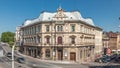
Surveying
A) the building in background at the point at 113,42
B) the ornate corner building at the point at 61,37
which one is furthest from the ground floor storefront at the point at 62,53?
the building in background at the point at 113,42

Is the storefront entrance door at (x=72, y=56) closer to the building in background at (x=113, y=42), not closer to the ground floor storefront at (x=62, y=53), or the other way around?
the ground floor storefront at (x=62, y=53)

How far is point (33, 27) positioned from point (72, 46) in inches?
715

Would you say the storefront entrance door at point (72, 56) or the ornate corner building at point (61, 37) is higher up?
the ornate corner building at point (61, 37)

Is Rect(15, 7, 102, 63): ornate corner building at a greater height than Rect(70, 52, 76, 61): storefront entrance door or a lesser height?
greater

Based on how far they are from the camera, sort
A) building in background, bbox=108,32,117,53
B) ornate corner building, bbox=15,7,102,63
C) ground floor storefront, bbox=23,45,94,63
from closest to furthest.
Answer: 1. ground floor storefront, bbox=23,45,94,63
2. ornate corner building, bbox=15,7,102,63
3. building in background, bbox=108,32,117,53

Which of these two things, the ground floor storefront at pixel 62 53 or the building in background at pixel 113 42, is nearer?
the ground floor storefront at pixel 62 53

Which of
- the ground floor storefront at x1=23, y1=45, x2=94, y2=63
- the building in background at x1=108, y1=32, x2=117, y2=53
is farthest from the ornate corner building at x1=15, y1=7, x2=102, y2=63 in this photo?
the building in background at x1=108, y1=32, x2=117, y2=53

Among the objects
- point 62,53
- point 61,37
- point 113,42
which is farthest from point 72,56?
point 113,42

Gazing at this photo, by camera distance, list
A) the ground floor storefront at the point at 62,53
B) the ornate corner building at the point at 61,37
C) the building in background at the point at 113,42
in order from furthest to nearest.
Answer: the building in background at the point at 113,42
the ornate corner building at the point at 61,37
the ground floor storefront at the point at 62,53

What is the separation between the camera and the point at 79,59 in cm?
7106

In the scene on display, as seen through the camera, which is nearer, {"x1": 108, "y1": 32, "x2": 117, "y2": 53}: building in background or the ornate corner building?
the ornate corner building

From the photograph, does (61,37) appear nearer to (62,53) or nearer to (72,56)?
(62,53)

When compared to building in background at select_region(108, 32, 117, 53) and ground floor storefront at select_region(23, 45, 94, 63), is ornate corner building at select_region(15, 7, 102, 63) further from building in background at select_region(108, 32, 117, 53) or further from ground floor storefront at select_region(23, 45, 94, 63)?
building in background at select_region(108, 32, 117, 53)

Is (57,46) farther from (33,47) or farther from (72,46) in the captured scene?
(33,47)
